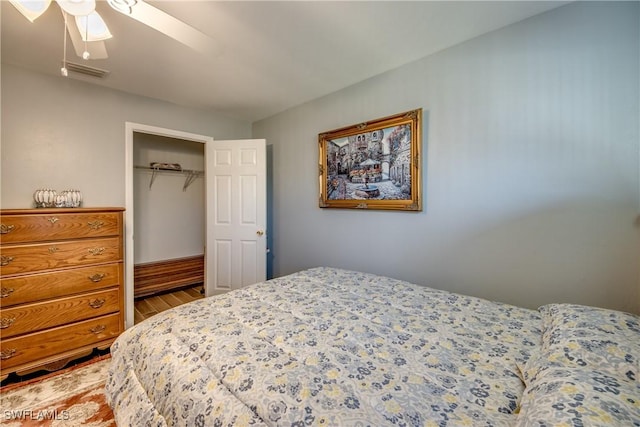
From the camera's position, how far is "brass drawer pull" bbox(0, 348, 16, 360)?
1.78m

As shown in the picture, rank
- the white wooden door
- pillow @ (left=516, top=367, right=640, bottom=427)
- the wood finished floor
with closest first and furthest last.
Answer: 1. pillow @ (left=516, top=367, right=640, bottom=427)
2. the wood finished floor
3. the white wooden door

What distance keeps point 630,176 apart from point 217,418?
222 centimetres

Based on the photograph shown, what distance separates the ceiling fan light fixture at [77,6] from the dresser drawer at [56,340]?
7.06 ft

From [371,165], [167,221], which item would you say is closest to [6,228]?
[167,221]

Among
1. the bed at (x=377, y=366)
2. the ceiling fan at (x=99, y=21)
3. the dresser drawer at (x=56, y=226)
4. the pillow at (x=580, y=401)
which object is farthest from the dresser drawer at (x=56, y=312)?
the pillow at (x=580, y=401)

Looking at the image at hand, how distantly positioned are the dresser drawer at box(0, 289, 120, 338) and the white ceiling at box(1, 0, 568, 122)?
1923mm

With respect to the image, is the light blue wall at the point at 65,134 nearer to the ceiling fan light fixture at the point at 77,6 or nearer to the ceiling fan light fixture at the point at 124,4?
the ceiling fan light fixture at the point at 77,6

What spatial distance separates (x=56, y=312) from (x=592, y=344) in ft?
10.3

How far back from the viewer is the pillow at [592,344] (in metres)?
0.77

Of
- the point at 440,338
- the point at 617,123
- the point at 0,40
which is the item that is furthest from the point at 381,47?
the point at 0,40

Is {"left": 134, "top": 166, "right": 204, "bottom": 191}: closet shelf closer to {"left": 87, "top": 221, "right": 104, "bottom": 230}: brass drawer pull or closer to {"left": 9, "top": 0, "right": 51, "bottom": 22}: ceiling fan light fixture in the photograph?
{"left": 87, "top": 221, "right": 104, "bottom": 230}: brass drawer pull

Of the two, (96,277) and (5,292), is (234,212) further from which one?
(5,292)

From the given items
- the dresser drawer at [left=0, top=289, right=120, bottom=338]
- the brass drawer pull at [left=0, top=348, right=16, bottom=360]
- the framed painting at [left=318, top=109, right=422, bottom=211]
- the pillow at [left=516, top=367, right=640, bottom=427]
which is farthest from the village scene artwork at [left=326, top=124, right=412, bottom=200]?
the brass drawer pull at [left=0, top=348, right=16, bottom=360]

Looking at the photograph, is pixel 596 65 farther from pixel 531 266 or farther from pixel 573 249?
pixel 531 266
